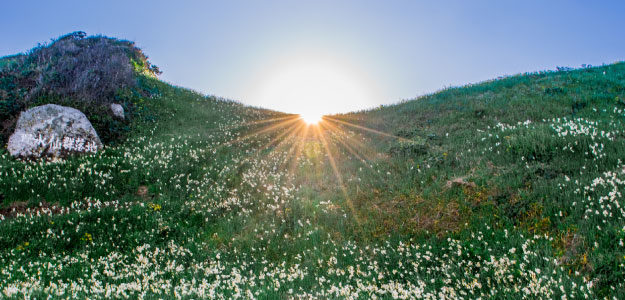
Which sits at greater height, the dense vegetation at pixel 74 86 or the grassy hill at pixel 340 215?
the dense vegetation at pixel 74 86

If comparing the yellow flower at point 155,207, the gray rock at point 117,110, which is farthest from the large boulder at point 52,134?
the yellow flower at point 155,207

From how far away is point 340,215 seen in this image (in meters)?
7.86

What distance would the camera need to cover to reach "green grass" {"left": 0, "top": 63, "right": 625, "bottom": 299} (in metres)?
4.99

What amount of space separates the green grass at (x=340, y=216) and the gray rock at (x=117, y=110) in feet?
7.22

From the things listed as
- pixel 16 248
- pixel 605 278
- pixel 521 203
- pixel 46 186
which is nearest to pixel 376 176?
pixel 521 203

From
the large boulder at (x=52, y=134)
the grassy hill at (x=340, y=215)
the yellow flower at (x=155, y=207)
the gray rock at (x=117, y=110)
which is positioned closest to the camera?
the grassy hill at (x=340, y=215)

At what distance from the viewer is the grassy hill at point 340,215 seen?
4.99 m

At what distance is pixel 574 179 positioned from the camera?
6.77 m

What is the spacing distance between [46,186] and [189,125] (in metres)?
7.89

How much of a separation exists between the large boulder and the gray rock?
2003 millimetres

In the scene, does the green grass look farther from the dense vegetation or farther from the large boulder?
the dense vegetation

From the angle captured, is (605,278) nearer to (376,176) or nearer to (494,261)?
(494,261)

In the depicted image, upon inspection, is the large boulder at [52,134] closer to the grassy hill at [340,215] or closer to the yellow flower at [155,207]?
the grassy hill at [340,215]

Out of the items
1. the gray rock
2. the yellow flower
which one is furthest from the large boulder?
the yellow flower
